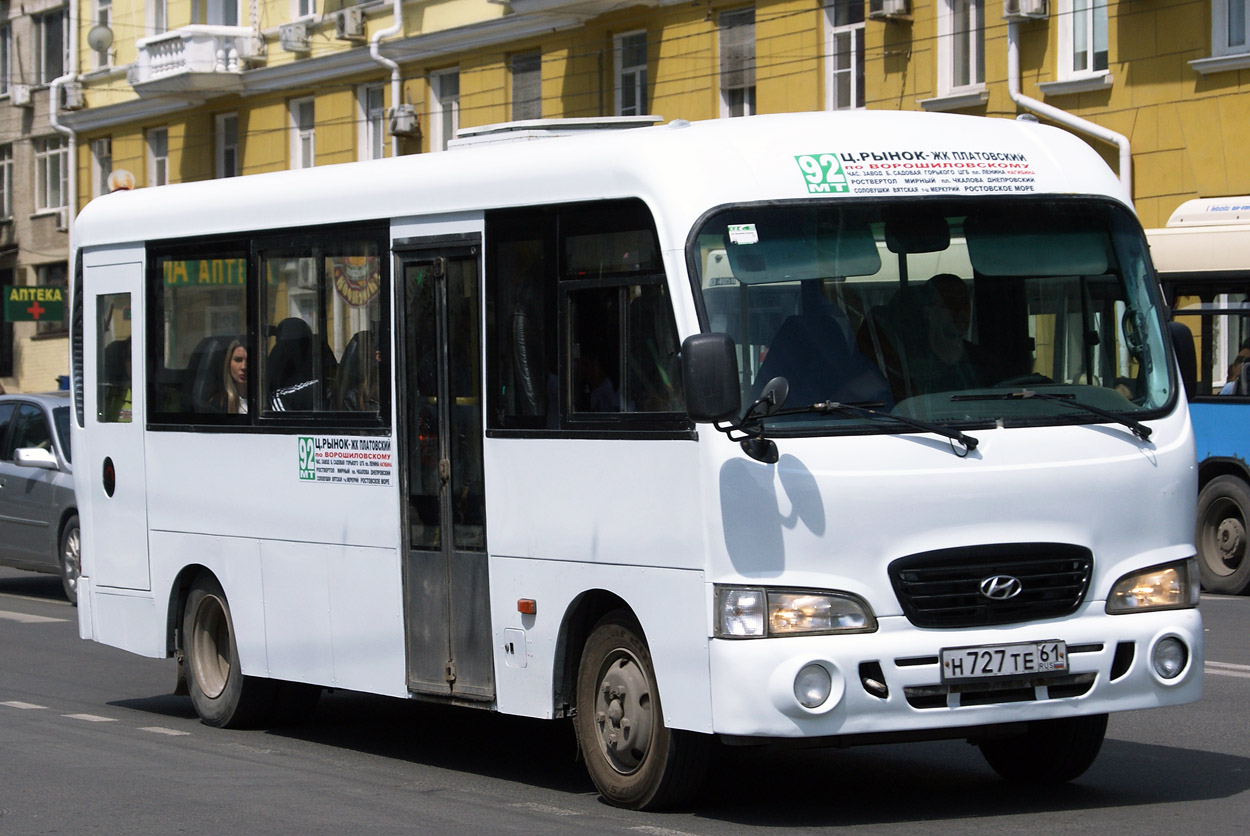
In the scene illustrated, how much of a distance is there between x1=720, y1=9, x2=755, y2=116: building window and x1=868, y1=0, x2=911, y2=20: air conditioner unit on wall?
2.71 m

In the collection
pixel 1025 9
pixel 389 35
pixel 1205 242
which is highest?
pixel 389 35

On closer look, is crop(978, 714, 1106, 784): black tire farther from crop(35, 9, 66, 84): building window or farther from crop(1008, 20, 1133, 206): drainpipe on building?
crop(35, 9, 66, 84): building window

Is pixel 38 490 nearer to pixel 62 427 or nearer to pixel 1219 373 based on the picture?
pixel 62 427

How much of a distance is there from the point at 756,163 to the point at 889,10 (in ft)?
65.1

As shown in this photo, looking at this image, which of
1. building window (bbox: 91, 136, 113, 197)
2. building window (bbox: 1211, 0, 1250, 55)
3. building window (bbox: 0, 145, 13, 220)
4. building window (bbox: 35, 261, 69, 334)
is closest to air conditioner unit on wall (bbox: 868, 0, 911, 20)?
building window (bbox: 1211, 0, 1250, 55)

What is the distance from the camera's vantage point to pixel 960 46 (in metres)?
26.7

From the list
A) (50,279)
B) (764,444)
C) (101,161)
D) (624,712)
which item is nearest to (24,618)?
(624,712)

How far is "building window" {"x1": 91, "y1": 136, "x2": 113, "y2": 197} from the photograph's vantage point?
4603 centimetres

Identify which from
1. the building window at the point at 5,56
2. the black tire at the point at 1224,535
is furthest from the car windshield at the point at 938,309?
the building window at the point at 5,56

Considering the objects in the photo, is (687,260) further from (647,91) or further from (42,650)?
(647,91)

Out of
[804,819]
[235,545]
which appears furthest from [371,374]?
[804,819]

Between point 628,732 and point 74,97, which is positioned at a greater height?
point 74,97

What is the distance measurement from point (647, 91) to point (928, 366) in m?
24.4

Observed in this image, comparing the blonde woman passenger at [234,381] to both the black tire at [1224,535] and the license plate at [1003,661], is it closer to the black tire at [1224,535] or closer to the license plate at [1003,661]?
the license plate at [1003,661]
